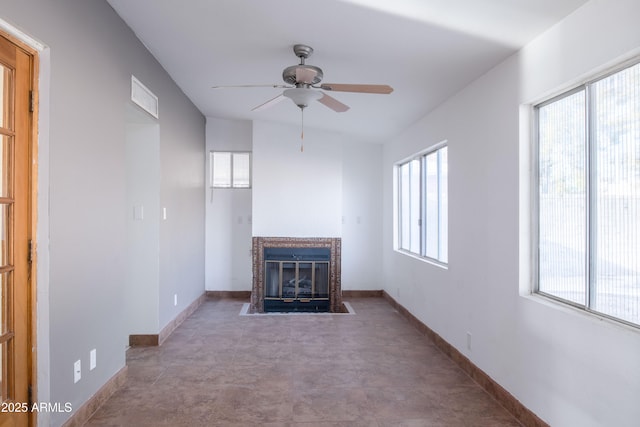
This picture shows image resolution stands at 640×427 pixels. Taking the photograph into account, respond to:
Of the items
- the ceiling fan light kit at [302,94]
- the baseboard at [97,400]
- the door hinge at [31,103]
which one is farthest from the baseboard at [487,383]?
the door hinge at [31,103]

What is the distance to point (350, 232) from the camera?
640 centimetres

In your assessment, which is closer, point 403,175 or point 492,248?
point 492,248

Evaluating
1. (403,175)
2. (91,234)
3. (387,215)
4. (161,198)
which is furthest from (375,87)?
(387,215)

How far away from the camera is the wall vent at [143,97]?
10.7 feet

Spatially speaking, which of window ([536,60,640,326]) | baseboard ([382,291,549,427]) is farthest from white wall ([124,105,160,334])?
window ([536,60,640,326])

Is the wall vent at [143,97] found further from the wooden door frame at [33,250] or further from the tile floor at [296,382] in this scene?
the tile floor at [296,382]

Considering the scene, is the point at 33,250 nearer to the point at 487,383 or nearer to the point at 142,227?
the point at 142,227

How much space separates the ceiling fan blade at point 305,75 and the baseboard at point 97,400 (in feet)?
8.33

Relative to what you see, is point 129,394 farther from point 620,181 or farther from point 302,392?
point 620,181

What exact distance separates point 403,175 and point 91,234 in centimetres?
416

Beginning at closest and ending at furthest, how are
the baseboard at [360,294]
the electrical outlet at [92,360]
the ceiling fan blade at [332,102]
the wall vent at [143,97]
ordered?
the electrical outlet at [92,360], the ceiling fan blade at [332,102], the wall vent at [143,97], the baseboard at [360,294]

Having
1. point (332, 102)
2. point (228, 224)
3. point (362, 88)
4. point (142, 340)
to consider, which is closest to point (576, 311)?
point (362, 88)

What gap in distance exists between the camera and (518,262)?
264cm

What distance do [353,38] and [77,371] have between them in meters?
2.75
